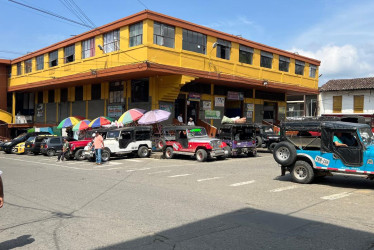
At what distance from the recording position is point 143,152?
20891 mm

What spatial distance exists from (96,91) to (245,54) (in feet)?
44.5

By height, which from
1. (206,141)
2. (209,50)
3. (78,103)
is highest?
(209,50)

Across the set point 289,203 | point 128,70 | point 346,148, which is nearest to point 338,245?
point 289,203

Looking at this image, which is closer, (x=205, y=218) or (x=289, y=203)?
(x=205, y=218)

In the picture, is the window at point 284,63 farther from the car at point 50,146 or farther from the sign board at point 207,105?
the car at point 50,146

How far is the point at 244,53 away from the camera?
2972 cm

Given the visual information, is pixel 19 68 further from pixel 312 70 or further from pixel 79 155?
pixel 312 70

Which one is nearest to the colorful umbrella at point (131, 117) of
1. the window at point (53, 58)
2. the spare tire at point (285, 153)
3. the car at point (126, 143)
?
the car at point (126, 143)

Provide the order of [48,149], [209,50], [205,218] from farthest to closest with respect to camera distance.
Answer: [209,50]
[48,149]
[205,218]

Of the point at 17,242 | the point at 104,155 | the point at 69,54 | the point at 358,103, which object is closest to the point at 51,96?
the point at 69,54

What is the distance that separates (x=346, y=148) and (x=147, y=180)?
21.2 ft

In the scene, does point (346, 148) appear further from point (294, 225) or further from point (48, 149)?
point (48, 149)

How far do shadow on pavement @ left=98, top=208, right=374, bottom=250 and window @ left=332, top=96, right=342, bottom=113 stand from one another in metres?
39.6

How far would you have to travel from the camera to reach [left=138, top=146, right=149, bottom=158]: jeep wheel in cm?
2070
